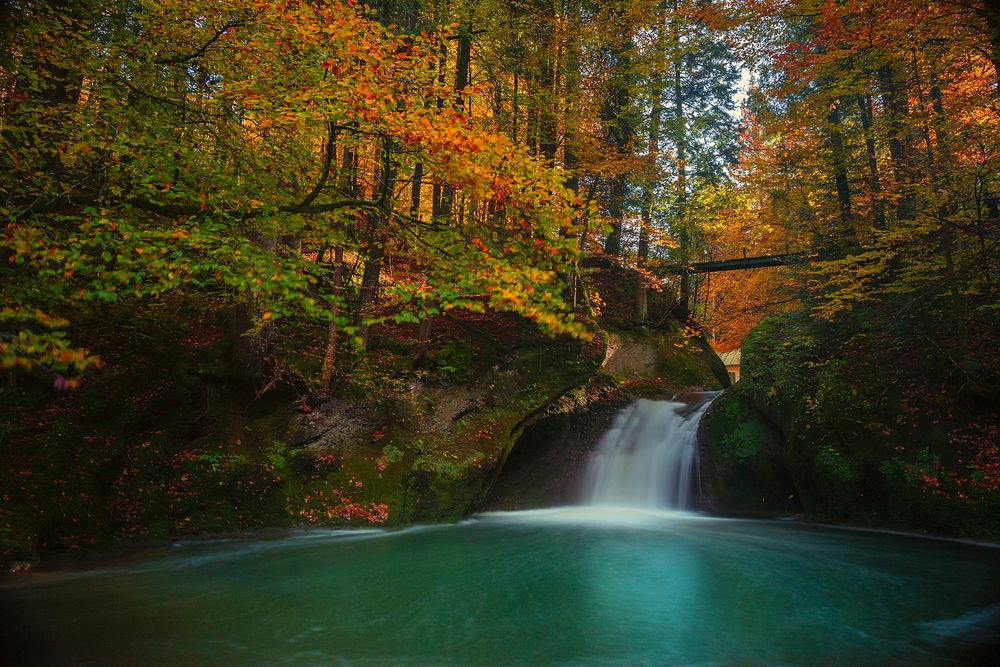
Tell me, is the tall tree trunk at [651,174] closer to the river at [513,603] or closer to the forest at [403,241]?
the forest at [403,241]

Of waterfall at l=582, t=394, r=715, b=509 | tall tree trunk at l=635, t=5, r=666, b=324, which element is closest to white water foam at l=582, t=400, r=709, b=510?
waterfall at l=582, t=394, r=715, b=509

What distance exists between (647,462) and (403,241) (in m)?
9.75

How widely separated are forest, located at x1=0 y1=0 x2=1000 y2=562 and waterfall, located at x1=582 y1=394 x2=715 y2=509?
52.6 inches

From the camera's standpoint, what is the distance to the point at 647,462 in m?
13.6

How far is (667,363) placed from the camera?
19906mm

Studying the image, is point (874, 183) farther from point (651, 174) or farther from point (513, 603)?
point (513, 603)

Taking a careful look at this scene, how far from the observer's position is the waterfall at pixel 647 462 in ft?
42.4

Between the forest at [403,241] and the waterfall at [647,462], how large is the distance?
4.38 feet

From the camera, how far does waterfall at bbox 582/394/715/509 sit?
42.4 feet

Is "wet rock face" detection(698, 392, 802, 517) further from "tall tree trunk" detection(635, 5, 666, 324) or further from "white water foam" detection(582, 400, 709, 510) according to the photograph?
"tall tree trunk" detection(635, 5, 666, 324)

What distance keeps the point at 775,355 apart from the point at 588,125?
9910 mm

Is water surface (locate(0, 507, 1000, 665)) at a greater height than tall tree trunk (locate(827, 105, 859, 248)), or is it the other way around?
tall tree trunk (locate(827, 105, 859, 248))

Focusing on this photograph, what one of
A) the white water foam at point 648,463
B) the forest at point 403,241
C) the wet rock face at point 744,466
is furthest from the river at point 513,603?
the white water foam at point 648,463

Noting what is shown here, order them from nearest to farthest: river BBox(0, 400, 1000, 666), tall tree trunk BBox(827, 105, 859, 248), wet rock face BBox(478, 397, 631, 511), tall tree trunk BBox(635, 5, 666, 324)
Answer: river BBox(0, 400, 1000, 666) < tall tree trunk BBox(827, 105, 859, 248) < wet rock face BBox(478, 397, 631, 511) < tall tree trunk BBox(635, 5, 666, 324)
